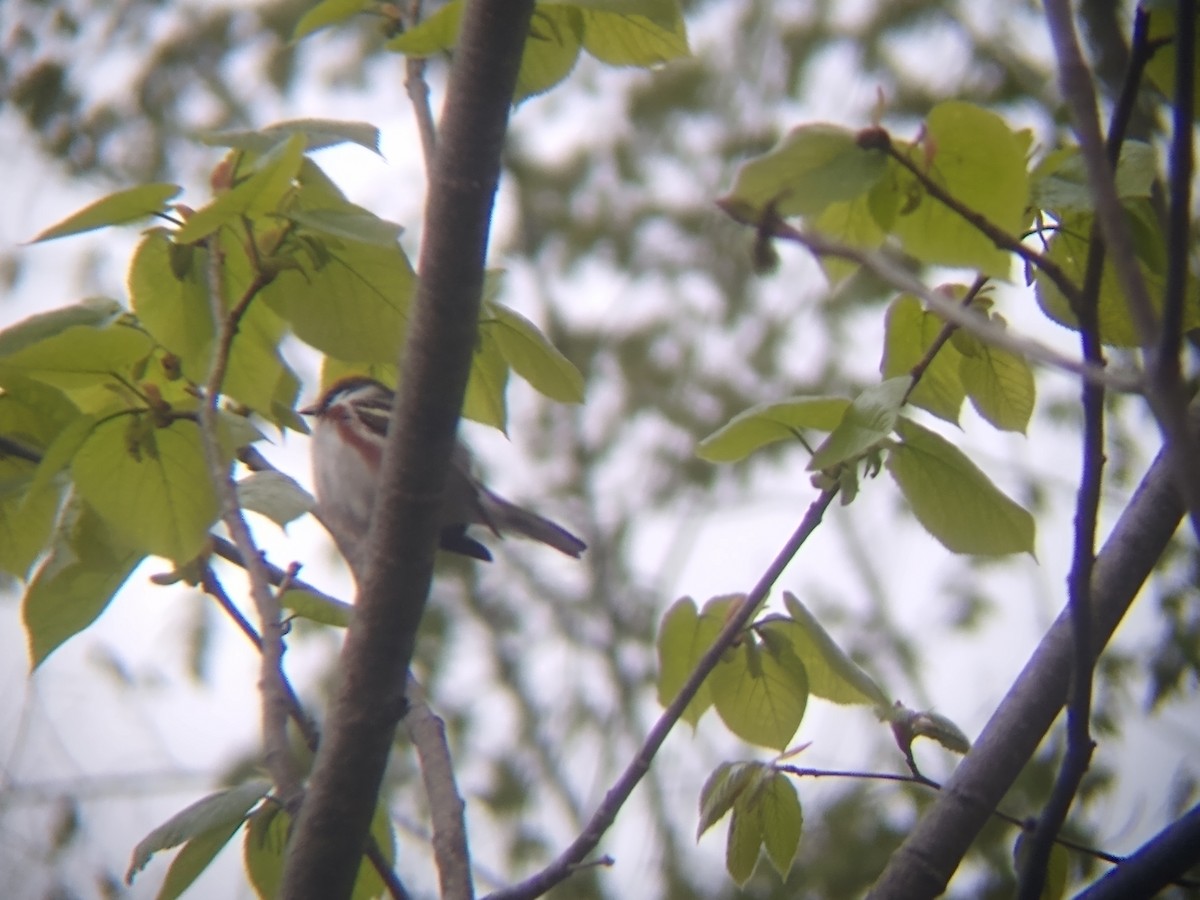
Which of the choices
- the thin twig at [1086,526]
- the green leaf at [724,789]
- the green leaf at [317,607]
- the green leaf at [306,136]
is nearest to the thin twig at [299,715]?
the green leaf at [317,607]

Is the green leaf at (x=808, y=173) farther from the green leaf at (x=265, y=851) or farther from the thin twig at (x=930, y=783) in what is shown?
the green leaf at (x=265, y=851)

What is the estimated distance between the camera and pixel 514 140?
677 cm

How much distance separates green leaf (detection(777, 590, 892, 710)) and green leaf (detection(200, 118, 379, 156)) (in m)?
0.58

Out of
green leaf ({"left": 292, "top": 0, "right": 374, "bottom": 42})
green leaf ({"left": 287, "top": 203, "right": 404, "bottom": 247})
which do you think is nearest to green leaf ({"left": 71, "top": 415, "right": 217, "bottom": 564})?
green leaf ({"left": 287, "top": 203, "right": 404, "bottom": 247})

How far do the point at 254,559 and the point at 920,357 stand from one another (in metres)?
0.68

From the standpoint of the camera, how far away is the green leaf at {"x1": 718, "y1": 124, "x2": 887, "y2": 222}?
883 millimetres

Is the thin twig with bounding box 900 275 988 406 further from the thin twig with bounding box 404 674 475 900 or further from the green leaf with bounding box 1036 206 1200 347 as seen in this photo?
the thin twig with bounding box 404 674 475 900

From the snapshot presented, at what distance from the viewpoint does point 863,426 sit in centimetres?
103

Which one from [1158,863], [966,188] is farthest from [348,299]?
[1158,863]

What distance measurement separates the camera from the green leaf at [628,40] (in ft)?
3.78

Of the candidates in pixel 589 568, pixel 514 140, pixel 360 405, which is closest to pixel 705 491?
pixel 589 568

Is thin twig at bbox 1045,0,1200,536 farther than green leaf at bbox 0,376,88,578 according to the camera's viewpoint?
No

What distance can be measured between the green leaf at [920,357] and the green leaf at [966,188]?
0.28 m

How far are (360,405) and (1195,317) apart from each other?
2997 mm
